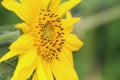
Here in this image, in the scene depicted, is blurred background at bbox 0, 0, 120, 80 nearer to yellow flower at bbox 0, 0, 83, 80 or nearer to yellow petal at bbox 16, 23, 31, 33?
yellow flower at bbox 0, 0, 83, 80

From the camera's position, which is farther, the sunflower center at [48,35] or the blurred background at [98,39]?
the blurred background at [98,39]

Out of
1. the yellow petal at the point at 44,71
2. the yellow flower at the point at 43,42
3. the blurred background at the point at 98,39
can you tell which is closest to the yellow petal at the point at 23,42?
the yellow flower at the point at 43,42

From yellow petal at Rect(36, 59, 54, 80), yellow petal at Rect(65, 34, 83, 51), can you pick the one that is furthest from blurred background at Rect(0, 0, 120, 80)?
yellow petal at Rect(36, 59, 54, 80)

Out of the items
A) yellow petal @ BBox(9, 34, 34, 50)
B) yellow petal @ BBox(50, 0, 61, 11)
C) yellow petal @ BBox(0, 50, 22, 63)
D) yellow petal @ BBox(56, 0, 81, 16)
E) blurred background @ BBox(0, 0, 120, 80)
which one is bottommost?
blurred background @ BBox(0, 0, 120, 80)

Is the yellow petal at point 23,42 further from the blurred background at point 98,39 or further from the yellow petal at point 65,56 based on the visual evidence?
the blurred background at point 98,39

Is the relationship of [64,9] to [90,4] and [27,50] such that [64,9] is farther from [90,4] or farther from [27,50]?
[90,4]

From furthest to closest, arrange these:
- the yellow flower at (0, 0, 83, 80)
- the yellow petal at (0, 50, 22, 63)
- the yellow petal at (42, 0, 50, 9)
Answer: the yellow petal at (42, 0, 50, 9) → the yellow flower at (0, 0, 83, 80) → the yellow petal at (0, 50, 22, 63)

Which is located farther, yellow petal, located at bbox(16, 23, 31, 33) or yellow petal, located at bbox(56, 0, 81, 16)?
yellow petal, located at bbox(56, 0, 81, 16)
